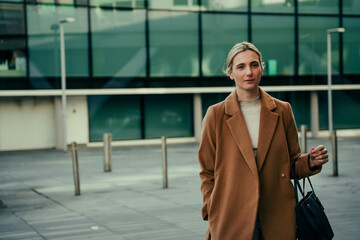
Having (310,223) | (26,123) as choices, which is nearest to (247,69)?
(310,223)

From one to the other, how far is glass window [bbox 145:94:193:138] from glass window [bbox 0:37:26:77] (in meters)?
6.32

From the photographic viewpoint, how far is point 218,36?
27.6 m

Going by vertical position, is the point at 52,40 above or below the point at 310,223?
above

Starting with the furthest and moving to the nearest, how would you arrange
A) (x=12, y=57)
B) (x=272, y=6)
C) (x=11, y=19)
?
1. (x=272, y=6)
2. (x=12, y=57)
3. (x=11, y=19)

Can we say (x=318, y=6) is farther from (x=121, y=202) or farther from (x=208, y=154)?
(x=208, y=154)

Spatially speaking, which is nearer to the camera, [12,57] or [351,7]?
[12,57]

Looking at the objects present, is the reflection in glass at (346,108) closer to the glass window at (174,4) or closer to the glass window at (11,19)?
the glass window at (174,4)

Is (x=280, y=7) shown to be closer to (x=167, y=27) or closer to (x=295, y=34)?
(x=295, y=34)

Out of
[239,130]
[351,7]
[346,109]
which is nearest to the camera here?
[239,130]

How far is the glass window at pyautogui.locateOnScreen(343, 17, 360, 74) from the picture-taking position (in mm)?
30109

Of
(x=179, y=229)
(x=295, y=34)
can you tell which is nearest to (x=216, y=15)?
(x=295, y=34)

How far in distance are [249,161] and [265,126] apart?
24 centimetres

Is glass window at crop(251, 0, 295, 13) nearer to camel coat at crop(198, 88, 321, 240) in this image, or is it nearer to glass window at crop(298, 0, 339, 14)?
glass window at crop(298, 0, 339, 14)

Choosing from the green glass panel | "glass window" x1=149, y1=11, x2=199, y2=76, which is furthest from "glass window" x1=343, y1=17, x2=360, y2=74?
"glass window" x1=149, y1=11, x2=199, y2=76
